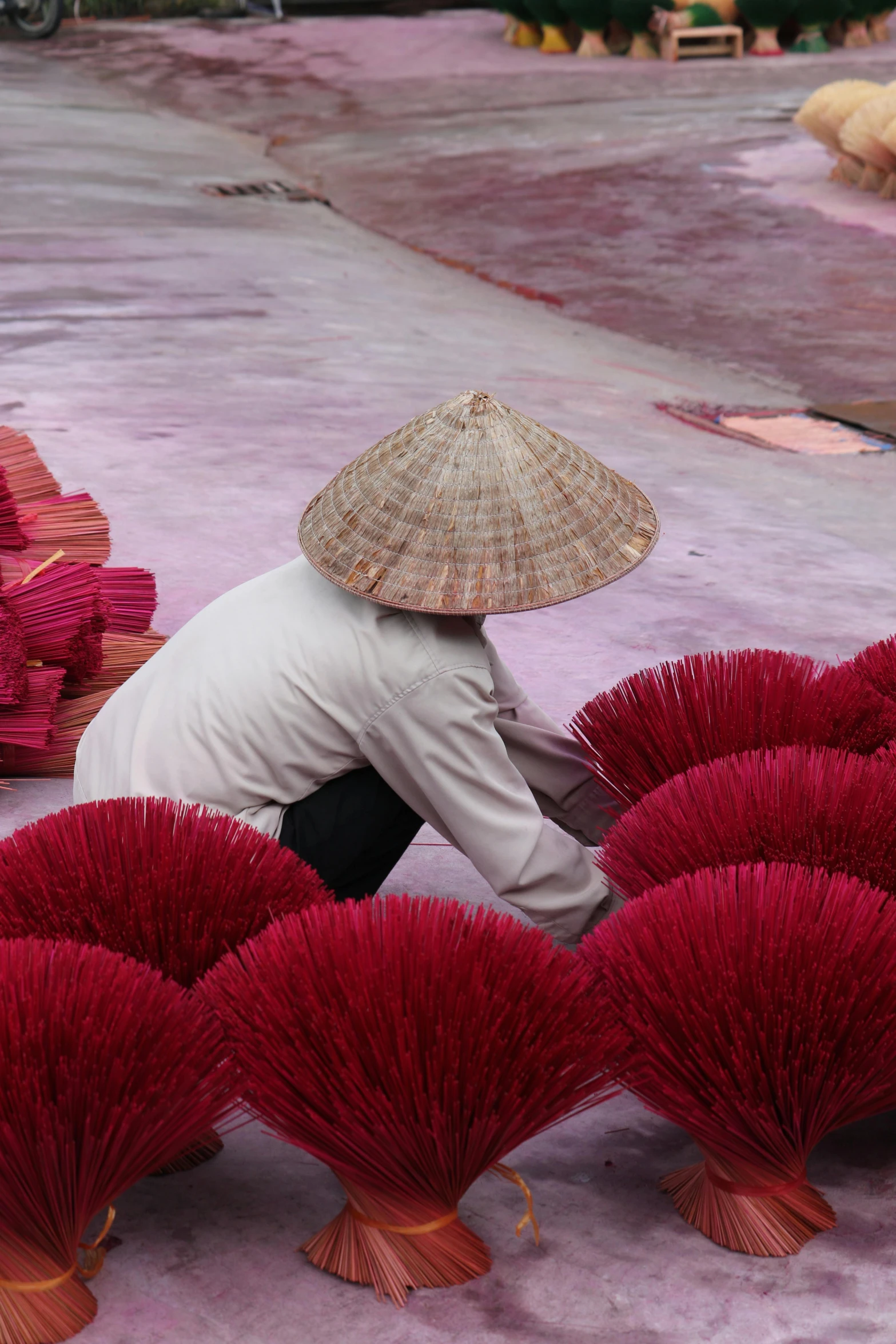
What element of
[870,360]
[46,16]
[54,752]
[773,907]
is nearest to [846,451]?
[870,360]

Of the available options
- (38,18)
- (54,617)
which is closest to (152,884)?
(54,617)

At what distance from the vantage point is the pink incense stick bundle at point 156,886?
3.93ft

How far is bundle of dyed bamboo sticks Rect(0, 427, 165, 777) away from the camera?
1.88 m

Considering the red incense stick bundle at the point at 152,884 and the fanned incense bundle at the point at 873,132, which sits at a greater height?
the fanned incense bundle at the point at 873,132

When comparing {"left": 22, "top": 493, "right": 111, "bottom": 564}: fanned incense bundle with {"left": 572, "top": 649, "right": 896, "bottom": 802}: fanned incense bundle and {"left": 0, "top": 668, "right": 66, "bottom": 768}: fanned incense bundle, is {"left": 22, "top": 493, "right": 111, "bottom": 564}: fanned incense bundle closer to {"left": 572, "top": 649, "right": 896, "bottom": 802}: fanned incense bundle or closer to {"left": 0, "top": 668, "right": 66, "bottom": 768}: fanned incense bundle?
{"left": 0, "top": 668, "right": 66, "bottom": 768}: fanned incense bundle

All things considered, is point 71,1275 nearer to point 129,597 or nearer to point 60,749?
point 60,749

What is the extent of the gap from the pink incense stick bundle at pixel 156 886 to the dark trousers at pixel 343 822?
0.16 m

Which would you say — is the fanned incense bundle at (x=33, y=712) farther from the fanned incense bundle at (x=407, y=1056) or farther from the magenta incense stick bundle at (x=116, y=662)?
the fanned incense bundle at (x=407, y=1056)

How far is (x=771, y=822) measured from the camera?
1302 millimetres

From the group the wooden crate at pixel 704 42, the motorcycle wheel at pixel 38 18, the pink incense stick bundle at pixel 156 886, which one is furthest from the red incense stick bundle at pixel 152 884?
the motorcycle wheel at pixel 38 18

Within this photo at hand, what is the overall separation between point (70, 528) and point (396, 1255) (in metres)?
1.35

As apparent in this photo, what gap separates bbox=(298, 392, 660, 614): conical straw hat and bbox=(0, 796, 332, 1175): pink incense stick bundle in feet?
0.89

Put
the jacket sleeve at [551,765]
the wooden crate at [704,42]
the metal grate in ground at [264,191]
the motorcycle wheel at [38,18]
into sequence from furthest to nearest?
the motorcycle wheel at [38,18], the wooden crate at [704,42], the metal grate in ground at [264,191], the jacket sleeve at [551,765]

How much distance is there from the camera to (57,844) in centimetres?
126
